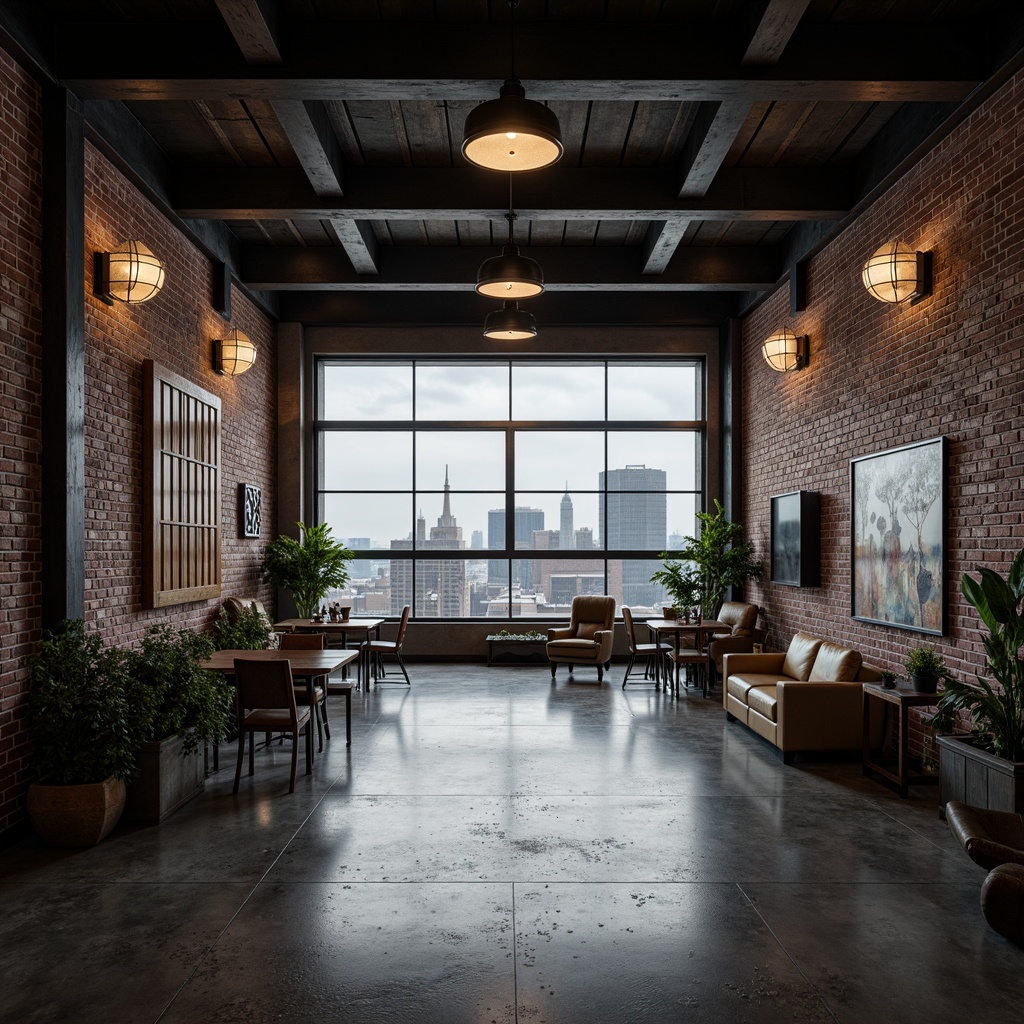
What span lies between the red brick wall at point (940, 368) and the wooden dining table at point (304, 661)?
13.8 ft

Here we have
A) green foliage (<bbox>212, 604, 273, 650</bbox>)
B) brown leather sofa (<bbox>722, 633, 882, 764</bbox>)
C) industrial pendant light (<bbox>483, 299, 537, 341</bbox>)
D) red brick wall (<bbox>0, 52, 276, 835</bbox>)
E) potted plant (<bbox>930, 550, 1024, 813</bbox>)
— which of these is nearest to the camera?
potted plant (<bbox>930, 550, 1024, 813</bbox>)

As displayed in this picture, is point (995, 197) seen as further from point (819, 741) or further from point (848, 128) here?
point (819, 741)

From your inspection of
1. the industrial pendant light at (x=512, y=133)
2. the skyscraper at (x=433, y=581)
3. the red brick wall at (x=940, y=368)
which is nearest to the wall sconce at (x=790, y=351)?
the red brick wall at (x=940, y=368)

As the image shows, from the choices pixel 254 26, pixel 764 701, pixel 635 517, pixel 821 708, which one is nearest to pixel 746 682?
pixel 764 701

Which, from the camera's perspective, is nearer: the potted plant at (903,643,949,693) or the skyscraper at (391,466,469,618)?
the potted plant at (903,643,949,693)

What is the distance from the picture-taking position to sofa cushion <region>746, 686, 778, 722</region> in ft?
20.6

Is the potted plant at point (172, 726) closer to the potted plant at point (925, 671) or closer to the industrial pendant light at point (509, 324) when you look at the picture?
the industrial pendant light at point (509, 324)

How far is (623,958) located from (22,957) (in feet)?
7.58

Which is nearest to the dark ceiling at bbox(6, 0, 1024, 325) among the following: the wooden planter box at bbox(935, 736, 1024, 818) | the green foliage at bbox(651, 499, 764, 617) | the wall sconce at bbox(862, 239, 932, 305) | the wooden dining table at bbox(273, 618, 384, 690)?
the wall sconce at bbox(862, 239, 932, 305)

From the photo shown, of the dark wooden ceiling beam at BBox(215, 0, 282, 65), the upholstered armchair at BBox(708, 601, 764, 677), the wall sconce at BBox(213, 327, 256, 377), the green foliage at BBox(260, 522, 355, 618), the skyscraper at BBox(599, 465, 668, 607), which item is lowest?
the upholstered armchair at BBox(708, 601, 764, 677)

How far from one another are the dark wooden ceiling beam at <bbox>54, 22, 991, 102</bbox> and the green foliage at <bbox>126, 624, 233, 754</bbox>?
347cm

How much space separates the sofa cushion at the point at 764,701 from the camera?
6.29m

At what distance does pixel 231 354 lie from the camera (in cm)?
815

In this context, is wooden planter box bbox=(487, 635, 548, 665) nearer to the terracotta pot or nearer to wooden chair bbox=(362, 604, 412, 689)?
wooden chair bbox=(362, 604, 412, 689)
